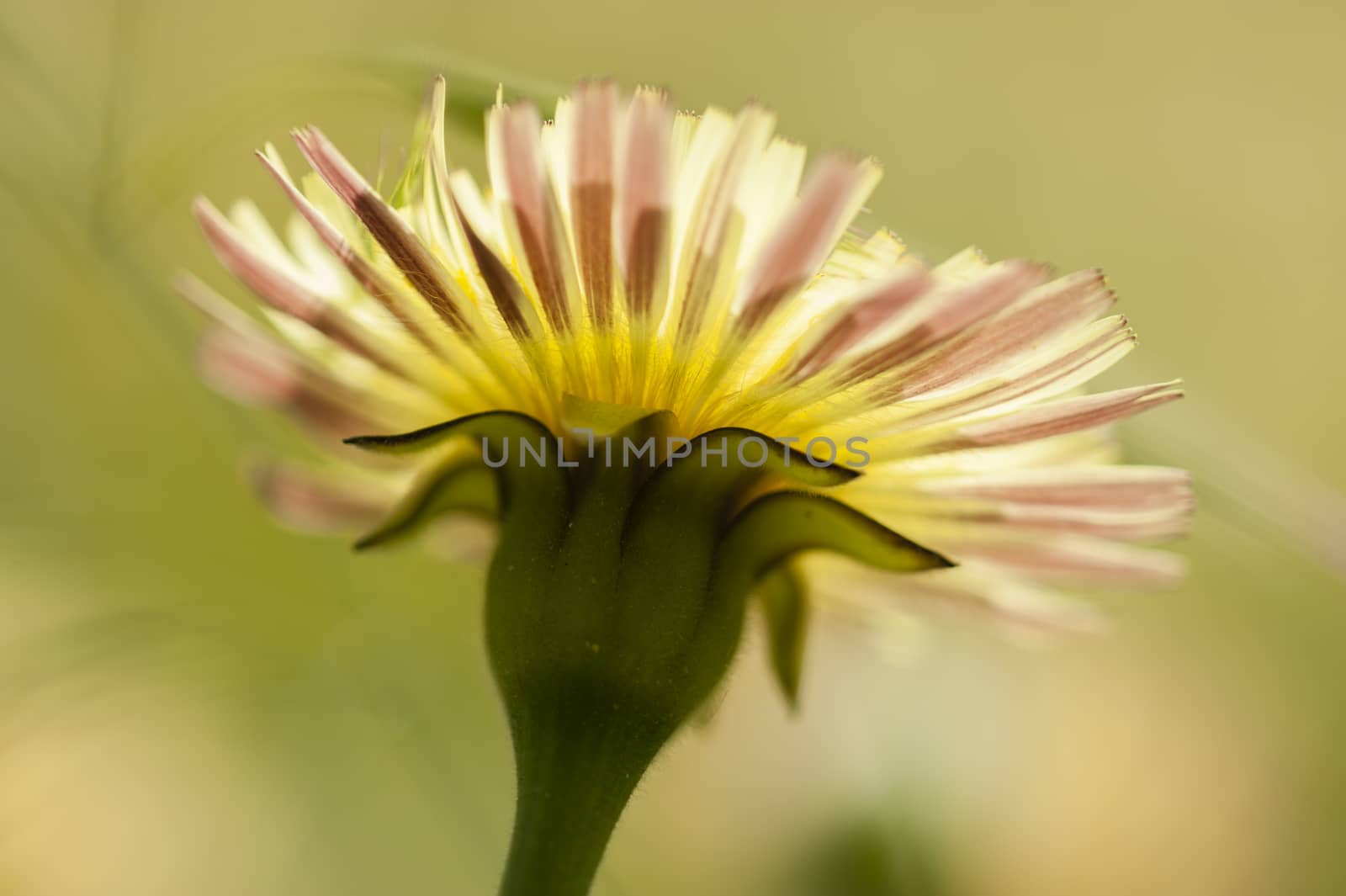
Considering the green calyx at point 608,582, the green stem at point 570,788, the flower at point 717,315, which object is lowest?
the green stem at point 570,788

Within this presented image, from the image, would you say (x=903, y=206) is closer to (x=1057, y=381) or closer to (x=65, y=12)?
(x=65, y=12)

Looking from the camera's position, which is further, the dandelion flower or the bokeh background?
the bokeh background

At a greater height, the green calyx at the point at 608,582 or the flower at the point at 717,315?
the flower at the point at 717,315

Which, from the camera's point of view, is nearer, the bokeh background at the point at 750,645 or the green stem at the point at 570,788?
the green stem at the point at 570,788
